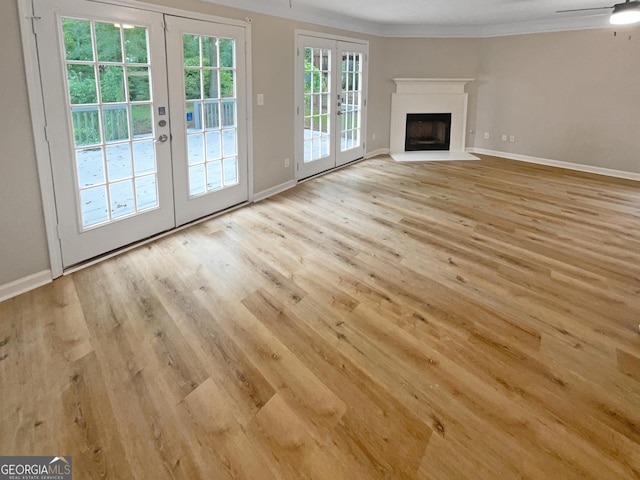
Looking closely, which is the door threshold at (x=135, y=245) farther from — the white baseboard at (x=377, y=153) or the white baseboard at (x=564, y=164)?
the white baseboard at (x=564, y=164)

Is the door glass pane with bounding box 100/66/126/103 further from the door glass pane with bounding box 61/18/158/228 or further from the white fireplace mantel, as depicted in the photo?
the white fireplace mantel

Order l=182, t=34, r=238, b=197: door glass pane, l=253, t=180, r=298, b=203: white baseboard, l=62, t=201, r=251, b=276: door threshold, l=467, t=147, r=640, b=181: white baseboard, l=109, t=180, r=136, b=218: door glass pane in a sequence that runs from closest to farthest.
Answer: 1. l=62, t=201, r=251, b=276: door threshold
2. l=109, t=180, r=136, b=218: door glass pane
3. l=182, t=34, r=238, b=197: door glass pane
4. l=253, t=180, r=298, b=203: white baseboard
5. l=467, t=147, r=640, b=181: white baseboard

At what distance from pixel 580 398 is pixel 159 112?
3755 mm

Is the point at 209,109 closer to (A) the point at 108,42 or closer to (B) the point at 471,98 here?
(A) the point at 108,42

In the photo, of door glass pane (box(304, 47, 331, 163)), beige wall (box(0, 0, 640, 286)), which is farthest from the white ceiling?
door glass pane (box(304, 47, 331, 163))

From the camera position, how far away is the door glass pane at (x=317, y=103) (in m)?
5.73

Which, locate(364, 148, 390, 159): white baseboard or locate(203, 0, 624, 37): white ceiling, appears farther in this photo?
locate(364, 148, 390, 159): white baseboard

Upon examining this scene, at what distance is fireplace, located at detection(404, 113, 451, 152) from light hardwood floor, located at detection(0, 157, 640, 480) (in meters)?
4.44

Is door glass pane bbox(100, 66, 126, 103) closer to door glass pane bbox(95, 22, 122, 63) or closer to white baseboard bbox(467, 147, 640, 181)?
door glass pane bbox(95, 22, 122, 63)

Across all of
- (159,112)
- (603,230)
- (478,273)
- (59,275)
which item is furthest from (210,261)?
(603,230)

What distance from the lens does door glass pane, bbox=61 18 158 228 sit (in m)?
3.04

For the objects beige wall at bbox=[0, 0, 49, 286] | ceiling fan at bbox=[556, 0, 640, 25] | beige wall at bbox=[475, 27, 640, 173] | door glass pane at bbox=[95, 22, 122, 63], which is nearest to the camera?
beige wall at bbox=[0, 0, 49, 286]

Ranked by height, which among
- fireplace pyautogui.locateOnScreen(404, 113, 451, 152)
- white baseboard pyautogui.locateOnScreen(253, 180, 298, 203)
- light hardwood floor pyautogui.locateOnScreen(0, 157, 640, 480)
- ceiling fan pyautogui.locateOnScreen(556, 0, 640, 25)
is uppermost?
ceiling fan pyautogui.locateOnScreen(556, 0, 640, 25)

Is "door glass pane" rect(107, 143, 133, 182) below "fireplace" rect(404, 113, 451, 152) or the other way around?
below
